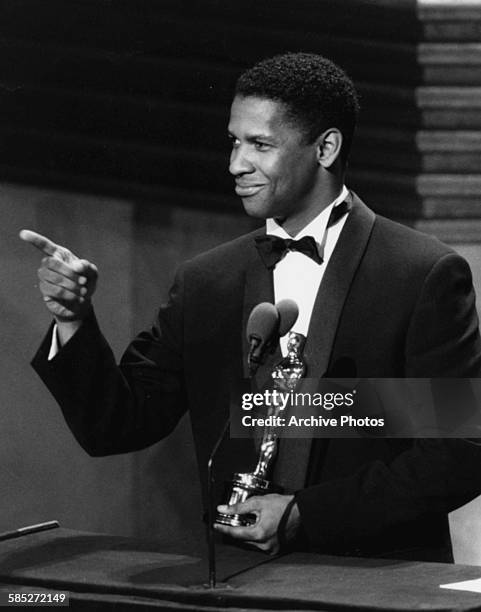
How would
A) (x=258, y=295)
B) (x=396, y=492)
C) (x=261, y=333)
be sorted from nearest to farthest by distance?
(x=261, y=333) < (x=396, y=492) < (x=258, y=295)

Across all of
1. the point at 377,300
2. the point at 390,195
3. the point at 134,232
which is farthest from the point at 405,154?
the point at 377,300

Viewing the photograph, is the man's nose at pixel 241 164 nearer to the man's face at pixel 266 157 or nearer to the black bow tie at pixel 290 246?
the man's face at pixel 266 157

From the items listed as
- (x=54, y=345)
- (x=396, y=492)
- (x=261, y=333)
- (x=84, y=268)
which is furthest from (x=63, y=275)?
(x=396, y=492)

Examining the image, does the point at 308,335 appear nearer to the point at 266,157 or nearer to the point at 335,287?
the point at 335,287

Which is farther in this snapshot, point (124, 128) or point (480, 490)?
point (124, 128)

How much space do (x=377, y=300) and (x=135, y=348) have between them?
0.56 m

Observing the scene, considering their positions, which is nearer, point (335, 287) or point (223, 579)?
point (223, 579)

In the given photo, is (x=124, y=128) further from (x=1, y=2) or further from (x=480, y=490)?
(x=480, y=490)

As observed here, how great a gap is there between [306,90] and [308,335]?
0.53 metres

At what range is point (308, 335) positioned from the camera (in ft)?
8.59

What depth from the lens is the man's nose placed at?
2635 mm

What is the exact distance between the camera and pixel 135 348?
2.83 m

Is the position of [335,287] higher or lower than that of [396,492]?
higher

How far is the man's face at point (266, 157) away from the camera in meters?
2.66
